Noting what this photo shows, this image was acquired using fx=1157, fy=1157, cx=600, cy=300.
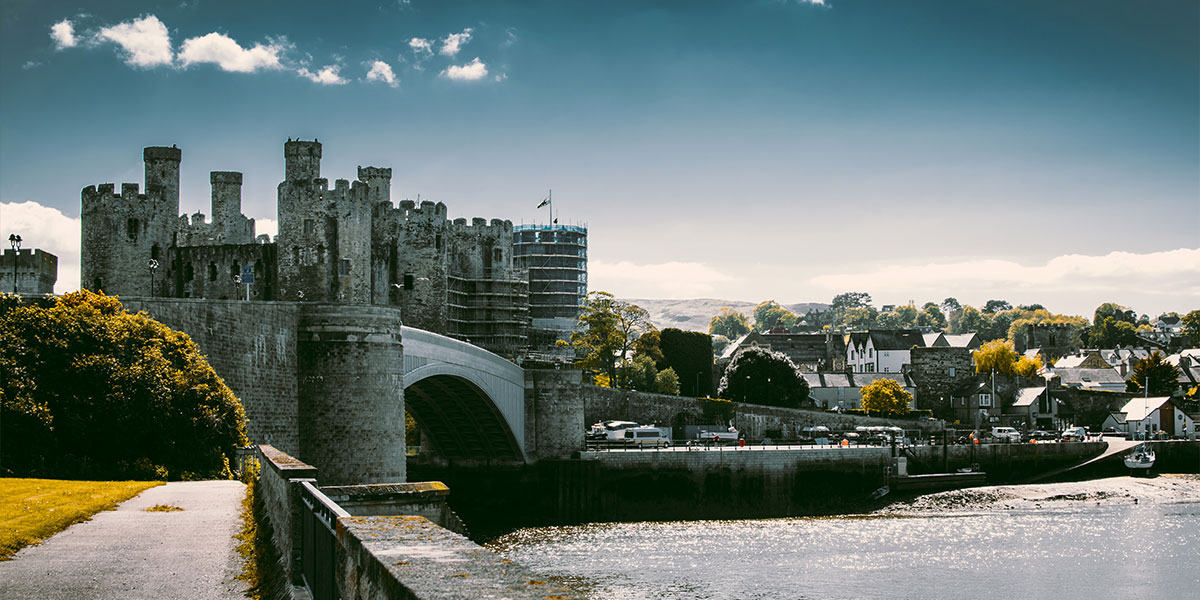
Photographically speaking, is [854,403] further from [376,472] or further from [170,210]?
[376,472]

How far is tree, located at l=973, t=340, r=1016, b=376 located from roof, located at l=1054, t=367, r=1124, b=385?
10.3 meters

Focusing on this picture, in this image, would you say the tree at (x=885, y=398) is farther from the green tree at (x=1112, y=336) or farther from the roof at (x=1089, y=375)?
the green tree at (x=1112, y=336)

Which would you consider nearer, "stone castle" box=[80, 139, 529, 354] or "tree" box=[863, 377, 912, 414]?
"stone castle" box=[80, 139, 529, 354]

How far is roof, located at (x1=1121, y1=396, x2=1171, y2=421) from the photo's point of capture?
3189 inches

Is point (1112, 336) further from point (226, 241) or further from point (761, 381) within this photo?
point (226, 241)

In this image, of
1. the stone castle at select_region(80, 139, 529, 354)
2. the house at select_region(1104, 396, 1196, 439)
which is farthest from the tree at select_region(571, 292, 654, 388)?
the house at select_region(1104, 396, 1196, 439)

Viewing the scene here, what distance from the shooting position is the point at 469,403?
51.1 meters

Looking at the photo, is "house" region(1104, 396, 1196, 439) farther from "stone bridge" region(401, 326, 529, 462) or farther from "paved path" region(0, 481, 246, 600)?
"paved path" region(0, 481, 246, 600)

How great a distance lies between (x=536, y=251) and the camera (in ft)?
373

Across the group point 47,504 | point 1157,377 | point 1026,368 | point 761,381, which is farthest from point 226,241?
point 1157,377

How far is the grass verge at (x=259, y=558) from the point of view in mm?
10570

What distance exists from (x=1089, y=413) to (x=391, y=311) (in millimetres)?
65229

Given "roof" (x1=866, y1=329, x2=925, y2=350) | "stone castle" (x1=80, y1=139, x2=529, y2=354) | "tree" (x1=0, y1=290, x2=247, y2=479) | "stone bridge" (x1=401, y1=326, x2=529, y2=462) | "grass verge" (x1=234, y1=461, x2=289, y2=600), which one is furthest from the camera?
"roof" (x1=866, y1=329, x2=925, y2=350)

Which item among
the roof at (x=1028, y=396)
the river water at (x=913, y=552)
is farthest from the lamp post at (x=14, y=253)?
the roof at (x=1028, y=396)
